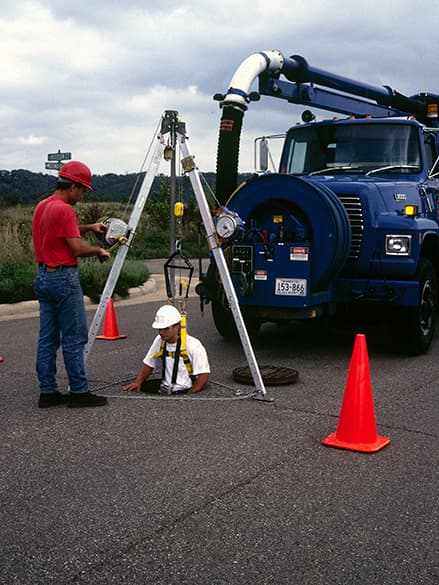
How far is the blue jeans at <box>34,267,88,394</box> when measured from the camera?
594 cm

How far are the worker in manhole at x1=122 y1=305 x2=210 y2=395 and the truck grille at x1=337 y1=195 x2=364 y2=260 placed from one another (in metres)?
2.50

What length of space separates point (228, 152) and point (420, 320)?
316 centimetres

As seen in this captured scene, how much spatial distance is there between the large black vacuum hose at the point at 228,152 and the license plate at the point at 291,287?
225cm

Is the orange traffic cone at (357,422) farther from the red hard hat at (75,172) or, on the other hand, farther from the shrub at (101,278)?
the shrub at (101,278)

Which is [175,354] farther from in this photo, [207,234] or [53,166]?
[53,166]

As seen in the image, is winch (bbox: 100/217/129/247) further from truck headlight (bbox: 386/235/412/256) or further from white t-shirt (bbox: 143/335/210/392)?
truck headlight (bbox: 386/235/412/256)


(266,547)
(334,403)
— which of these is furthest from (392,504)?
(334,403)

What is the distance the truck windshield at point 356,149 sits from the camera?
9.27 m

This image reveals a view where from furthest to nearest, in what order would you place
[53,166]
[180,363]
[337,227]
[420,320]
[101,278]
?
1. [53,166]
2. [101,278]
3. [420,320]
4. [337,227]
5. [180,363]

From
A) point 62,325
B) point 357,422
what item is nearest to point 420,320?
point 357,422

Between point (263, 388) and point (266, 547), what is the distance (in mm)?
2839

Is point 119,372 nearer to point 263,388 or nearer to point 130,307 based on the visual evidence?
point 263,388

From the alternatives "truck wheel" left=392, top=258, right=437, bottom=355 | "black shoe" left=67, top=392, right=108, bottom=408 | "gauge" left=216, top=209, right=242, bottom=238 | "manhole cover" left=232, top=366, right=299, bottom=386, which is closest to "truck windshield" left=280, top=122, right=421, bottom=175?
"truck wheel" left=392, top=258, right=437, bottom=355

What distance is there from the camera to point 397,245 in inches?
320
